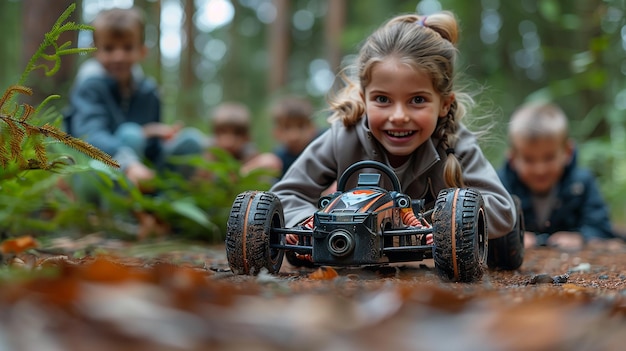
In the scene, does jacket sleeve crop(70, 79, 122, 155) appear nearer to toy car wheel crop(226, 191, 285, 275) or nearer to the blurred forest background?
the blurred forest background

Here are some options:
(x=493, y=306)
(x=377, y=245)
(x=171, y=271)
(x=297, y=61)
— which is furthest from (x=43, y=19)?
(x=297, y=61)

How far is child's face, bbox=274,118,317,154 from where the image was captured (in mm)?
8070

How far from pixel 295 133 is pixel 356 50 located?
3712 millimetres

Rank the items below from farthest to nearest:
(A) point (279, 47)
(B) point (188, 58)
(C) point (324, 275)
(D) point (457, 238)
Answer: (A) point (279, 47) < (B) point (188, 58) < (C) point (324, 275) < (D) point (457, 238)

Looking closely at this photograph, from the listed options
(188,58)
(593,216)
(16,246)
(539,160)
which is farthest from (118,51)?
(188,58)

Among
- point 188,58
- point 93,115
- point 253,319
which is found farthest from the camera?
point 188,58

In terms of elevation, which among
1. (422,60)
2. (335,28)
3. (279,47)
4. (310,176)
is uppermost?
(335,28)

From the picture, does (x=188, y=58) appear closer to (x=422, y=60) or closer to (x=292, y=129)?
(x=292, y=129)

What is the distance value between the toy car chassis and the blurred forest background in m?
1.51

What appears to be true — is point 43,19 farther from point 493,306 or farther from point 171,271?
point 493,306

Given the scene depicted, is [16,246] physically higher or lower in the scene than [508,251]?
higher

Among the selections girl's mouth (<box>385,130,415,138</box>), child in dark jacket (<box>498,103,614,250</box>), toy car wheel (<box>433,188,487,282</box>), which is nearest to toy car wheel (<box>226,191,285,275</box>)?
toy car wheel (<box>433,188,487,282</box>)

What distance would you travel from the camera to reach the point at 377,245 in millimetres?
2725

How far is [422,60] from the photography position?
3398 millimetres
